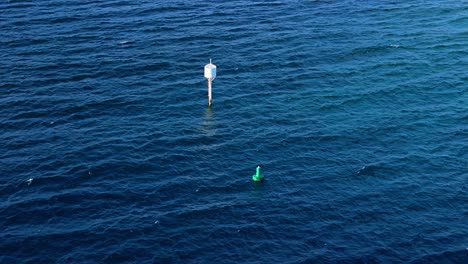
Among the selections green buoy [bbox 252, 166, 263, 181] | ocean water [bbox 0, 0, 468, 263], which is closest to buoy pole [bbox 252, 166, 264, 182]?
green buoy [bbox 252, 166, 263, 181]

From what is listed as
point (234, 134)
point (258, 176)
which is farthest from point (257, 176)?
point (234, 134)

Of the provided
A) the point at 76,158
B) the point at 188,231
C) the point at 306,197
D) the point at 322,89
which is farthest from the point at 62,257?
the point at 322,89

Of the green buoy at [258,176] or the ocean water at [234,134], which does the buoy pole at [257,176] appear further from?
the ocean water at [234,134]

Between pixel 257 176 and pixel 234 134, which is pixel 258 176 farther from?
pixel 234 134

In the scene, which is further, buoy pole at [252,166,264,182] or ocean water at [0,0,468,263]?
buoy pole at [252,166,264,182]

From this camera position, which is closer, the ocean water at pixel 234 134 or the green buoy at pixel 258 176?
the ocean water at pixel 234 134

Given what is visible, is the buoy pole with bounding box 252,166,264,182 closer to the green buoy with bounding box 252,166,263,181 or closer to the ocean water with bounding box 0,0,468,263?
the green buoy with bounding box 252,166,263,181

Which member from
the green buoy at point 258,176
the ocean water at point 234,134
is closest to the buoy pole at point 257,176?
the green buoy at point 258,176

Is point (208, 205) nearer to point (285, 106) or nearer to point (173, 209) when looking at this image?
point (173, 209)
